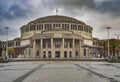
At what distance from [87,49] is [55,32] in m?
20.1

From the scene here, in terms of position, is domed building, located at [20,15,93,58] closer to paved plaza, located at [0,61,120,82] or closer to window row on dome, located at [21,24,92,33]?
window row on dome, located at [21,24,92,33]

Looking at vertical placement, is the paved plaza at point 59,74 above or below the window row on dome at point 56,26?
below

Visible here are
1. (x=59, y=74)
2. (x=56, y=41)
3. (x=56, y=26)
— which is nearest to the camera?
(x=59, y=74)

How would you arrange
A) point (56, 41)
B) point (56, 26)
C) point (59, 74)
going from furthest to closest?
point (56, 26) → point (56, 41) → point (59, 74)

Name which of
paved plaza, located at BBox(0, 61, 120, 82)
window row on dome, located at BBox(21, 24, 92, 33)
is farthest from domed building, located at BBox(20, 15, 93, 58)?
paved plaza, located at BBox(0, 61, 120, 82)

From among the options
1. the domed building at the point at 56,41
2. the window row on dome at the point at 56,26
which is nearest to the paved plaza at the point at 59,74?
the domed building at the point at 56,41

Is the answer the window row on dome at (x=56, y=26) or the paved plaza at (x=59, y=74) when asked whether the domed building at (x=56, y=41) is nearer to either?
the window row on dome at (x=56, y=26)

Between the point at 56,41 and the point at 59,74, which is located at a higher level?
the point at 56,41

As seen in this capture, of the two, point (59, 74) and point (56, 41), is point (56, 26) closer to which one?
point (56, 41)

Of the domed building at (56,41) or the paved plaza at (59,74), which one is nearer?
the paved plaza at (59,74)

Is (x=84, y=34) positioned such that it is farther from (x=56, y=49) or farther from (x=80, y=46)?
(x=56, y=49)

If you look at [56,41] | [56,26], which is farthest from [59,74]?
[56,26]

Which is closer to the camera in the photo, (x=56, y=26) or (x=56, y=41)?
(x=56, y=41)

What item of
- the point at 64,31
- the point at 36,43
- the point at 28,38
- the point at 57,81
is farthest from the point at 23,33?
the point at 57,81
